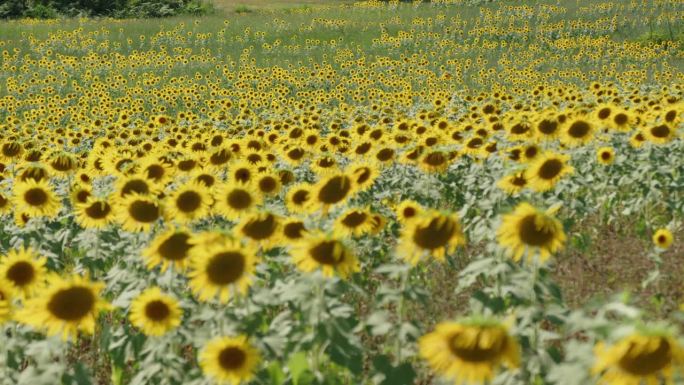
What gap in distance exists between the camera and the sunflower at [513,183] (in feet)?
14.7

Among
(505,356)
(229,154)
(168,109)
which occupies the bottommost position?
(168,109)

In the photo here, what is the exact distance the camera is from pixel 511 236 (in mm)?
2842

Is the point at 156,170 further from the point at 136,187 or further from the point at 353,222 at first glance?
the point at 353,222

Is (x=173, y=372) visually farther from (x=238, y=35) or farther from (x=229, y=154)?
(x=238, y=35)

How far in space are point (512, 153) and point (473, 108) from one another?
5.05 metres

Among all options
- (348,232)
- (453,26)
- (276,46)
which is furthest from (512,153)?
(453,26)

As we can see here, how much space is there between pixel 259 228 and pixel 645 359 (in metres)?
2.14

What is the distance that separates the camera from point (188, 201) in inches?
162

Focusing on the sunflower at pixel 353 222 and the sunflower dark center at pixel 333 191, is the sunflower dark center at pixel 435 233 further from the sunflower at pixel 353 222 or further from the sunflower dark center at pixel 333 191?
the sunflower dark center at pixel 333 191

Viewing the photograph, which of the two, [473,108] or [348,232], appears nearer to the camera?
[348,232]

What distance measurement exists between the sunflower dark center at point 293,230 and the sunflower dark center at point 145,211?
0.82 m

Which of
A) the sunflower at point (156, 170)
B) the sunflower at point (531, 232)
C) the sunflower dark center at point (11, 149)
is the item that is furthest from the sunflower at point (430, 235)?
the sunflower dark center at point (11, 149)

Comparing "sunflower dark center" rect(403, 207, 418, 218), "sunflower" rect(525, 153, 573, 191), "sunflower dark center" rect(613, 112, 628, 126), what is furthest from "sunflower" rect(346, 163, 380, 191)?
"sunflower dark center" rect(613, 112, 628, 126)

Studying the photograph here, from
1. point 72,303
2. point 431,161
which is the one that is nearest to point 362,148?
point 431,161
